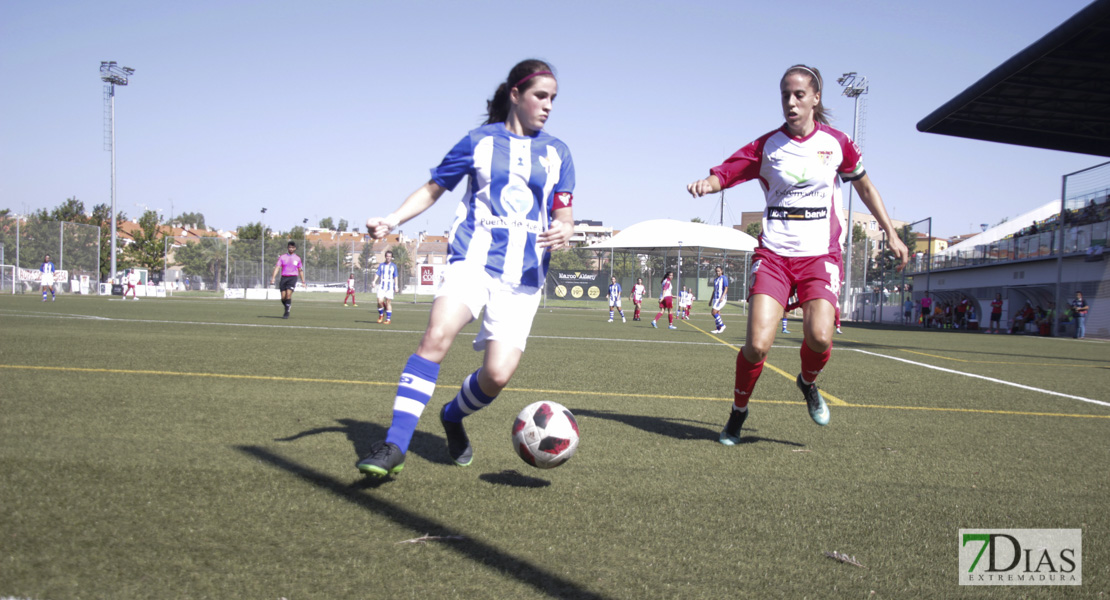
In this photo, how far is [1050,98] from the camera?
2556cm

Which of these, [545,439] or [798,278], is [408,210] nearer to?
[545,439]

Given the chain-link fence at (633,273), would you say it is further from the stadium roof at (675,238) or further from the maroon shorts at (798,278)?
the maroon shorts at (798,278)

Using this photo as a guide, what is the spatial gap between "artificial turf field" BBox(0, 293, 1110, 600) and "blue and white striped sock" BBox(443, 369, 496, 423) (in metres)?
0.25

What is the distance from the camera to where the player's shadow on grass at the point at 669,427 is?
452 cm

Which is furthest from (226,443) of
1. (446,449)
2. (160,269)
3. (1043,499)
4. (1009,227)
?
(160,269)

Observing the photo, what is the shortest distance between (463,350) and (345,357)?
7.64ft

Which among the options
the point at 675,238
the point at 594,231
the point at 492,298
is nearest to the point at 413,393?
the point at 492,298

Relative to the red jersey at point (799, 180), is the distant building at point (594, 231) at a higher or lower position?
higher

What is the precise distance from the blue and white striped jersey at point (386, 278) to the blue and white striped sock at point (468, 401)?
57.4 feet

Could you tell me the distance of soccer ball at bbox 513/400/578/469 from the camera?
334 centimetres

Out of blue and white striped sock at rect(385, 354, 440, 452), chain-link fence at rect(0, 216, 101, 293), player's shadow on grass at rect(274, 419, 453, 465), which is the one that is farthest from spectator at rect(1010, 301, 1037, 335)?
chain-link fence at rect(0, 216, 101, 293)

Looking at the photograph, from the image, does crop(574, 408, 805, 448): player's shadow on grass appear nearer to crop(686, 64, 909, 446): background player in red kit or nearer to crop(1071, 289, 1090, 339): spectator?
crop(686, 64, 909, 446): background player in red kit

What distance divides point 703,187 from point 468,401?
1921 millimetres

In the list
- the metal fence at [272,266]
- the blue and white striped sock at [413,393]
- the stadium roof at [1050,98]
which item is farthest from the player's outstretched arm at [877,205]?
the metal fence at [272,266]
